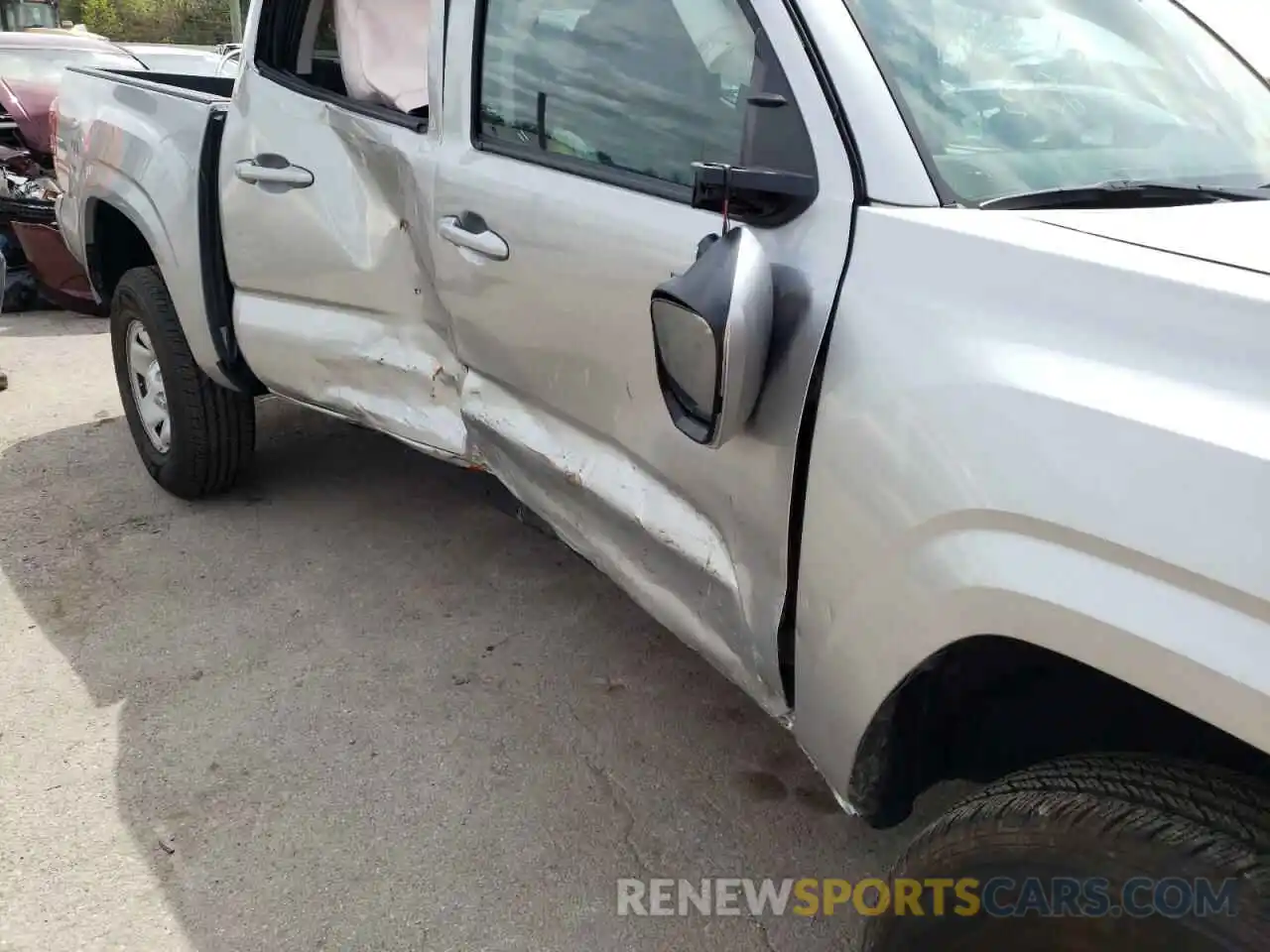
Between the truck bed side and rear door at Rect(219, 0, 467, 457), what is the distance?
0.36 ft

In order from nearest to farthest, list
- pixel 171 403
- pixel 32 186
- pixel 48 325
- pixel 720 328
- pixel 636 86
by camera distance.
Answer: pixel 720 328 → pixel 636 86 → pixel 171 403 → pixel 32 186 → pixel 48 325

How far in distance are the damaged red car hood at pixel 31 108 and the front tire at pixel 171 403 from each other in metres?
4.33

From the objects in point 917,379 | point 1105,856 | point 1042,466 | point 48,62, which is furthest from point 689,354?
point 48,62

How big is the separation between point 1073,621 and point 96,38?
11.4 metres

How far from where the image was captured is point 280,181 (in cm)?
299

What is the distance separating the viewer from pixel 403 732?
8.70 ft

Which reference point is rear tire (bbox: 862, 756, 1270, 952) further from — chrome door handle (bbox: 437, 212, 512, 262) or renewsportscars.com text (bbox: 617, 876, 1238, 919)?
chrome door handle (bbox: 437, 212, 512, 262)

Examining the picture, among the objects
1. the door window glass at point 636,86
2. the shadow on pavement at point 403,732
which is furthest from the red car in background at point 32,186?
the door window glass at point 636,86

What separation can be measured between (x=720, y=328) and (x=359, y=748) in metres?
1.54

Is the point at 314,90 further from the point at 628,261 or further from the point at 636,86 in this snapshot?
the point at 628,261

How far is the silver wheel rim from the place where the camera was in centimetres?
382

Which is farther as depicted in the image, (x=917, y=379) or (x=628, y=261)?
(x=628, y=261)

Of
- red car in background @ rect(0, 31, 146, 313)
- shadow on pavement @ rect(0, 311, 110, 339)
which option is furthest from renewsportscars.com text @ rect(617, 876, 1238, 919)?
shadow on pavement @ rect(0, 311, 110, 339)

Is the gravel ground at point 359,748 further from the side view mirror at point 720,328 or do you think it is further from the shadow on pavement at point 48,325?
the shadow on pavement at point 48,325
